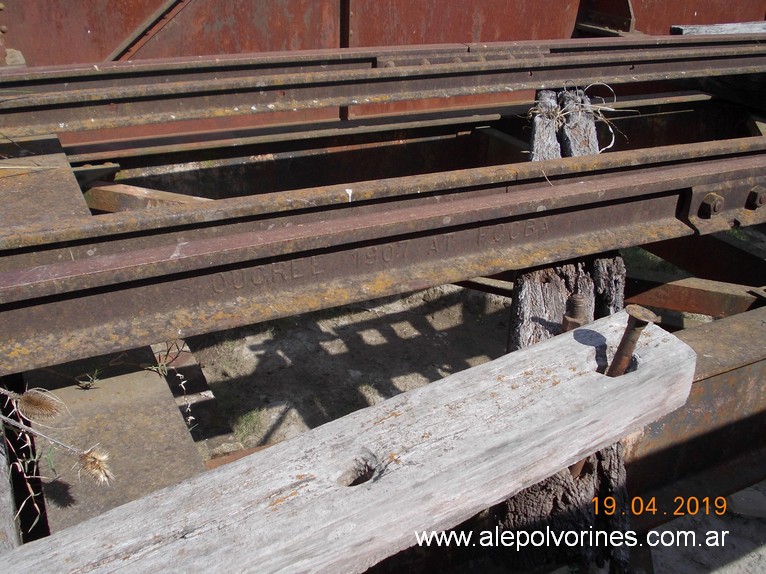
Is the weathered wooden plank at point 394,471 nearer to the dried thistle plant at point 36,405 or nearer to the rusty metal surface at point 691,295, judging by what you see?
the dried thistle plant at point 36,405

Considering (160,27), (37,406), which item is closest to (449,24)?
(160,27)

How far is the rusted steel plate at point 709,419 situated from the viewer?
2.39 meters

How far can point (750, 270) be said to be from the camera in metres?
4.07

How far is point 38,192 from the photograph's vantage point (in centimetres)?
262

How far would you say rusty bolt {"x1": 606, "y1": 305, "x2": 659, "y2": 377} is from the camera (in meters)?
1.73

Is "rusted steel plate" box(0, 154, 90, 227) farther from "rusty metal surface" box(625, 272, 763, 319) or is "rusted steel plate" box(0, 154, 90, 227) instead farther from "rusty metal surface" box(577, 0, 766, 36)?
"rusty metal surface" box(577, 0, 766, 36)

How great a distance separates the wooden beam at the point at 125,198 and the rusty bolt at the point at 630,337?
208cm

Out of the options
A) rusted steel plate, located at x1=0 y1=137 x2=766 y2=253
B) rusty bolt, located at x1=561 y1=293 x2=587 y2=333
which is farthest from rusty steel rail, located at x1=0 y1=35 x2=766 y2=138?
rusty bolt, located at x1=561 y1=293 x2=587 y2=333

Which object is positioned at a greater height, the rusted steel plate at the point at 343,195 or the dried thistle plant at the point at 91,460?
the rusted steel plate at the point at 343,195

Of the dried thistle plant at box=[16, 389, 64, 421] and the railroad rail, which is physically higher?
the railroad rail

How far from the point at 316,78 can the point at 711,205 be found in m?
1.95

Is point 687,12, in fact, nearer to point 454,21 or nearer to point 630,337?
point 454,21

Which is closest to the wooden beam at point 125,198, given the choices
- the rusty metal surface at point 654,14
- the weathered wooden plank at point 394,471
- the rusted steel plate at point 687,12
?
the weathered wooden plank at point 394,471

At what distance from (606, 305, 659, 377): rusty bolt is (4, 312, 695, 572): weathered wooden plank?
0.03 metres
